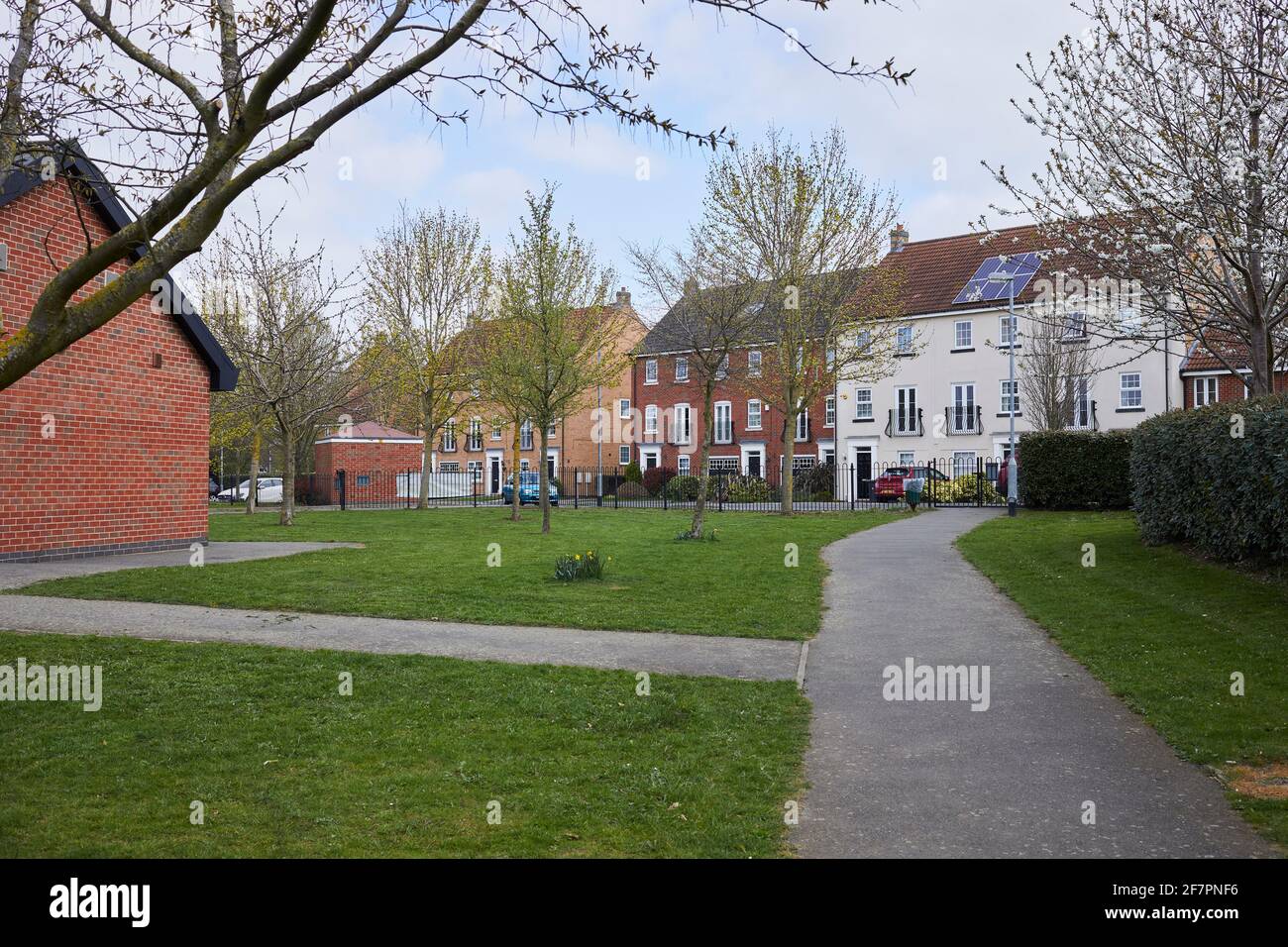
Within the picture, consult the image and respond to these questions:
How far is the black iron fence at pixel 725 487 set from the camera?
36.1 m

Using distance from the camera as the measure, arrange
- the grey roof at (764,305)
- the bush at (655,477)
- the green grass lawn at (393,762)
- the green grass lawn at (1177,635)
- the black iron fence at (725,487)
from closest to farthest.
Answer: the green grass lawn at (393,762) < the green grass lawn at (1177,635) < the grey roof at (764,305) < the black iron fence at (725,487) < the bush at (655,477)

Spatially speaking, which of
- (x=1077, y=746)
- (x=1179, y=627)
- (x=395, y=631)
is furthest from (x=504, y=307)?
(x=1077, y=746)

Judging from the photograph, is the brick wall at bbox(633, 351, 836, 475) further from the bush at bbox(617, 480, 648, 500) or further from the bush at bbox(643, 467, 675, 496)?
the bush at bbox(617, 480, 648, 500)

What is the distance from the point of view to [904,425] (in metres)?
48.3

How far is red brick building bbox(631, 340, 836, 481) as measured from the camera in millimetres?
51000

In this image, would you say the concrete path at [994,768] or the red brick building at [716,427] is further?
the red brick building at [716,427]

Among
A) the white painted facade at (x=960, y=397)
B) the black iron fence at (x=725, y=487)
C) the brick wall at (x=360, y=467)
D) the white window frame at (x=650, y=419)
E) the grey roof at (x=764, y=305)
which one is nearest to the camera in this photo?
the grey roof at (x=764, y=305)

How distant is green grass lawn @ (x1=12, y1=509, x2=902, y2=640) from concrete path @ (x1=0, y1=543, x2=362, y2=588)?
0.73m

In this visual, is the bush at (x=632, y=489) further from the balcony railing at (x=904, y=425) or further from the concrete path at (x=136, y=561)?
the concrete path at (x=136, y=561)

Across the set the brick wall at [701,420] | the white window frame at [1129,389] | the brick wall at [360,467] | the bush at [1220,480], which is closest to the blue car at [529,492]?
the brick wall at [360,467]

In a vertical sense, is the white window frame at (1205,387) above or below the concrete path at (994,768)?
above

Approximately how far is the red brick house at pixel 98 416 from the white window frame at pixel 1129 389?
37.0 metres

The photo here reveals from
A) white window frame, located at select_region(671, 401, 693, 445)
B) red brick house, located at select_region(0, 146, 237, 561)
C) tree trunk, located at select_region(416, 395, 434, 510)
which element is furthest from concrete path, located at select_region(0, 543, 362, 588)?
white window frame, located at select_region(671, 401, 693, 445)

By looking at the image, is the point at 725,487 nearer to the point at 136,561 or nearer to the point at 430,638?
the point at 136,561
